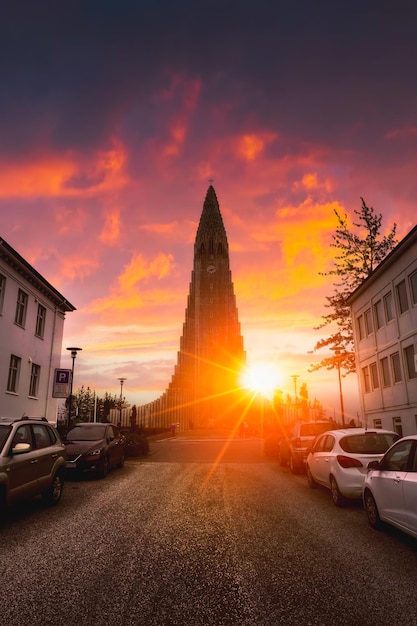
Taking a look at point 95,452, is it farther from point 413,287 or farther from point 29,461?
point 413,287

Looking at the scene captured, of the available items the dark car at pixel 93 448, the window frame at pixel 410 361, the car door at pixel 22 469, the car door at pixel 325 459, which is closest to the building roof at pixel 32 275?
the dark car at pixel 93 448

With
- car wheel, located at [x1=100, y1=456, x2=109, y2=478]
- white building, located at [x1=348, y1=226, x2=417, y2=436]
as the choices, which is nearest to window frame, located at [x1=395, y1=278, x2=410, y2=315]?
white building, located at [x1=348, y1=226, x2=417, y2=436]

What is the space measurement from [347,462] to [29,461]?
6.03m

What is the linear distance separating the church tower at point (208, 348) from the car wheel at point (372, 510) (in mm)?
78775

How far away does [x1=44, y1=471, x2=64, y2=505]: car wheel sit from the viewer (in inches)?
341

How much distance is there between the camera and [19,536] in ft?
20.9

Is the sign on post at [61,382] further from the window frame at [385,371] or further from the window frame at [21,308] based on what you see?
the window frame at [385,371]

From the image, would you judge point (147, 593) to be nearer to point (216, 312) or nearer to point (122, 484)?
point (122, 484)

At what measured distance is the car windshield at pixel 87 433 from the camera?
47.5 ft

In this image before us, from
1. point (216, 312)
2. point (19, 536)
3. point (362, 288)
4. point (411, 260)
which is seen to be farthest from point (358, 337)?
point (216, 312)

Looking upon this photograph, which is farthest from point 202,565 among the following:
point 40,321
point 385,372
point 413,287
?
point 385,372

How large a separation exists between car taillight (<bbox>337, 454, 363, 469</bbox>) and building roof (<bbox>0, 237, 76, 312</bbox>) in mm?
16263

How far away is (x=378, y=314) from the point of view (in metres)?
26.2

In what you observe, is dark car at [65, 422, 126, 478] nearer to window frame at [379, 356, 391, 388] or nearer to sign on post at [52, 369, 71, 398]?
sign on post at [52, 369, 71, 398]
